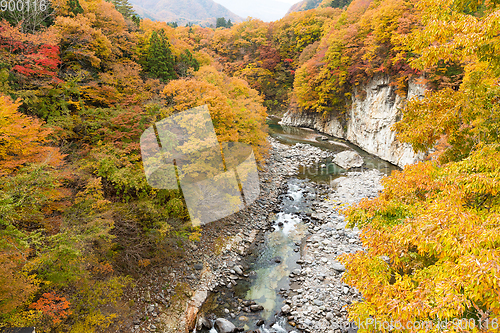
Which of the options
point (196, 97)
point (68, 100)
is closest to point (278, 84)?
point (196, 97)

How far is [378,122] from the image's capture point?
2219 cm

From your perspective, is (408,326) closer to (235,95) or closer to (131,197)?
(131,197)

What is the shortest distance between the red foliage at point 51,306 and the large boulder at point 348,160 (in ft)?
69.0

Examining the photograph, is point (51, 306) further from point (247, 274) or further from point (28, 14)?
point (28, 14)

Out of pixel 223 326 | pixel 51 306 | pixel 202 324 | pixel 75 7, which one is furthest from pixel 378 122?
pixel 51 306

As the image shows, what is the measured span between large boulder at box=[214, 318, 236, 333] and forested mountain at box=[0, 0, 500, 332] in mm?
2952

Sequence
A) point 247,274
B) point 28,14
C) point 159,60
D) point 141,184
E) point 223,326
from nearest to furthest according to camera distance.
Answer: point 223,326, point 141,184, point 247,274, point 28,14, point 159,60

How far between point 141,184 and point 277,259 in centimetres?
731

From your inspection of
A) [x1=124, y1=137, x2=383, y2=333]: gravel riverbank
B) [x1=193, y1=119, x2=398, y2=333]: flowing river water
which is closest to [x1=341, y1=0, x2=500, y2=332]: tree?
[x1=124, y1=137, x2=383, y2=333]: gravel riverbank

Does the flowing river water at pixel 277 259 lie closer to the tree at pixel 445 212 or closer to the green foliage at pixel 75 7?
the tree at pixel 445 212

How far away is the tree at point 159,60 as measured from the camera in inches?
639

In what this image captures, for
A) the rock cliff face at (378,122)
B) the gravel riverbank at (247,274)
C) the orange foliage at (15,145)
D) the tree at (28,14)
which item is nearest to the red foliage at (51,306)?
the gravel riverbank at (247,274)

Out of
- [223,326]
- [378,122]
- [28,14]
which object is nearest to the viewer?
[223,326]

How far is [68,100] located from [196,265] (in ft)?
30.4
